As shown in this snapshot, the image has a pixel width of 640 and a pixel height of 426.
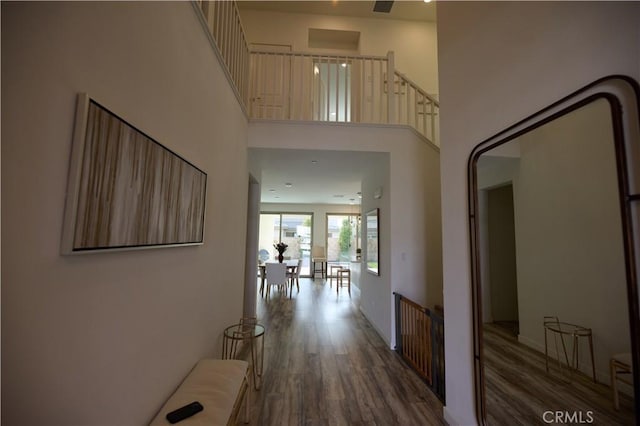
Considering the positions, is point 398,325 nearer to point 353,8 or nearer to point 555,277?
point 555,277

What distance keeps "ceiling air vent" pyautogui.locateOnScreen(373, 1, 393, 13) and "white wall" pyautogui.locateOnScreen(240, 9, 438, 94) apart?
1.06 feet

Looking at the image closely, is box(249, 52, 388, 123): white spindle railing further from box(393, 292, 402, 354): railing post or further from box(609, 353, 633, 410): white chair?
box(609, 353, 633, 410): white chair

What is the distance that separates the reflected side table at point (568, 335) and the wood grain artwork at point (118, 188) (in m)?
2.00

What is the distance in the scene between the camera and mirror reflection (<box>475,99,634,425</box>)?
105 centimetres

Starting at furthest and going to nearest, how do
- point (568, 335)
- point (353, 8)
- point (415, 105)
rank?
point (353, 8) < point (415, 105) < point (568, 335)

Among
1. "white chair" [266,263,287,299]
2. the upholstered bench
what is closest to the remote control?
the upholstered bench

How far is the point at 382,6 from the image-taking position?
5180mm

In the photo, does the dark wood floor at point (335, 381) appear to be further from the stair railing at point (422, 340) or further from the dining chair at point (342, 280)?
the dining chair at point (342, 280)

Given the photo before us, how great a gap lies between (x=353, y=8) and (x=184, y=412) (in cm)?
662

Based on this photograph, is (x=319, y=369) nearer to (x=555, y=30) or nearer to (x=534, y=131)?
(x=534, y=131)

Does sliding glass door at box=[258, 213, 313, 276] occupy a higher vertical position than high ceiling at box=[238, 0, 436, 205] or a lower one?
lower

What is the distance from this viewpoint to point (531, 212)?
144 centimetres

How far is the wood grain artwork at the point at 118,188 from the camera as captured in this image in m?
0.93

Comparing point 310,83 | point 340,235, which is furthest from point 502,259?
point 340,235
